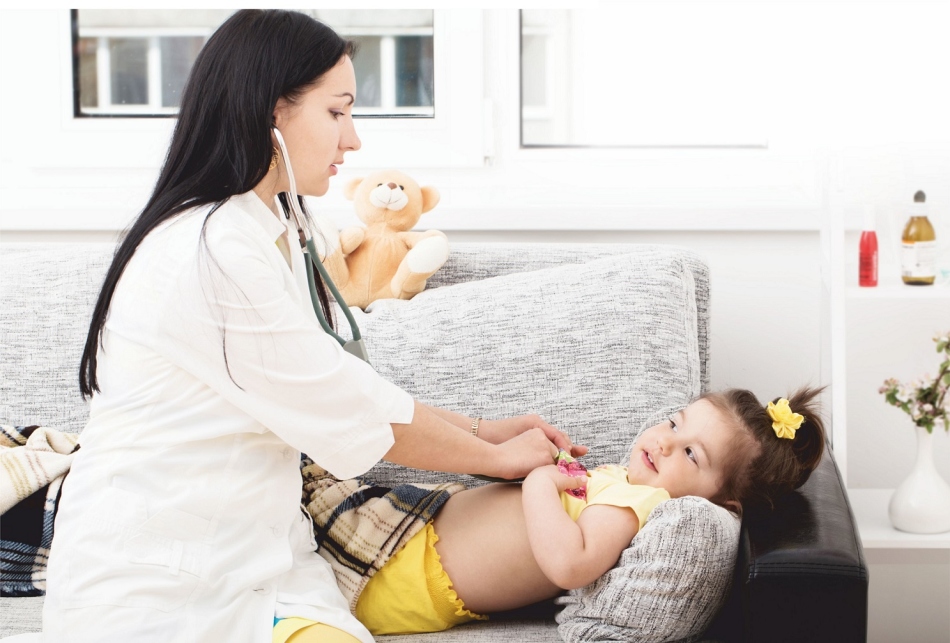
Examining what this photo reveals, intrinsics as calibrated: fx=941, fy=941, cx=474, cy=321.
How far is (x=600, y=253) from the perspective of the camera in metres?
1.84

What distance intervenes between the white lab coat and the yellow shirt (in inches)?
12.6

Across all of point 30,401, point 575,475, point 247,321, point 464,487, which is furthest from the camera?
point 30,401

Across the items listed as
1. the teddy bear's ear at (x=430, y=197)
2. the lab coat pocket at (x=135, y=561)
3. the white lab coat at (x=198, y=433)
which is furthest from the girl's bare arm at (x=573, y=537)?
the teddy bear's ear at (x=430, y=197)

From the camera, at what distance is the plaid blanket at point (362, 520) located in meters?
1.36

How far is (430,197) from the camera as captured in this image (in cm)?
193

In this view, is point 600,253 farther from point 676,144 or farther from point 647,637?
point 647,637

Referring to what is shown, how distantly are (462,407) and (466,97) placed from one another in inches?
36.0

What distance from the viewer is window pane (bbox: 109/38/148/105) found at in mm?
2326

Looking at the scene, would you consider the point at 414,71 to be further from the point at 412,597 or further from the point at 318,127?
the point at 412,597

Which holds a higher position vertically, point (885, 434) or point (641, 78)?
point (641, 78)

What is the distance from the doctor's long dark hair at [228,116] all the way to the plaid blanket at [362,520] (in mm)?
427

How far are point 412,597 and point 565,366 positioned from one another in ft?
1.51

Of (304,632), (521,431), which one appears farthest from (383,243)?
(304,632)

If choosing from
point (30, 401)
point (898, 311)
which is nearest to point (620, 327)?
point (898, 311)
